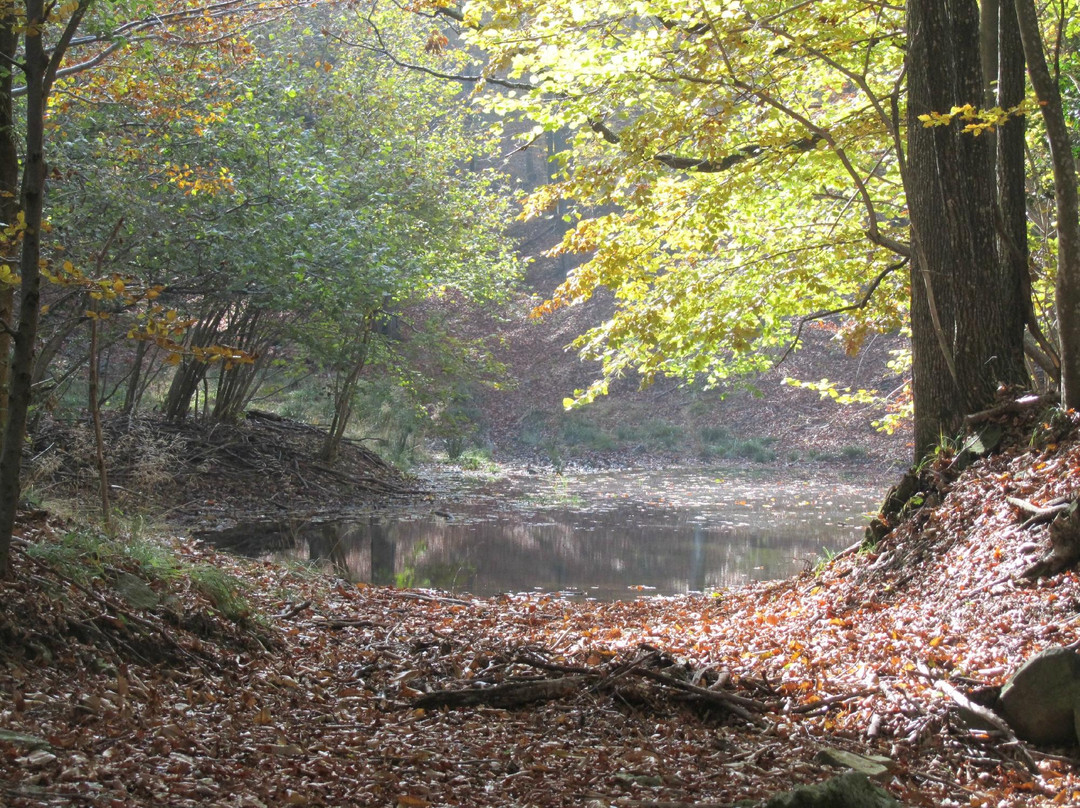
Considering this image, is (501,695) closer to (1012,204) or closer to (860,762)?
(860,762)

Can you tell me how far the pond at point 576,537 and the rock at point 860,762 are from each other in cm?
549

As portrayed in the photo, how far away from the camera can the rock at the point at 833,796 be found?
301 cm

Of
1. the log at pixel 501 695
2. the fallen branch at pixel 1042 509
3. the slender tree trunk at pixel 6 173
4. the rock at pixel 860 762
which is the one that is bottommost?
the log at pixel 501 695

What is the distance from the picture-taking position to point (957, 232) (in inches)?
264

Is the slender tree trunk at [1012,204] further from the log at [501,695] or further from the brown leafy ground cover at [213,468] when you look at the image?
the brown leafy ground cover at [213,468]

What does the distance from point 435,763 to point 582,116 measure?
5.67 m

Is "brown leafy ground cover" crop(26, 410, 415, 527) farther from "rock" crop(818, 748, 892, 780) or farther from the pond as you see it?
"rock" crop(818, 748, 892, 780)

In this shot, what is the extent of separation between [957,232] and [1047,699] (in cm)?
396

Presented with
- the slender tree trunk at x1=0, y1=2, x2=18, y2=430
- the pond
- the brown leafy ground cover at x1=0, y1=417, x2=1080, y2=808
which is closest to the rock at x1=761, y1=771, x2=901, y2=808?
the brown leafy ground cover at x1=0, y1=417, x2=1080, y2=808

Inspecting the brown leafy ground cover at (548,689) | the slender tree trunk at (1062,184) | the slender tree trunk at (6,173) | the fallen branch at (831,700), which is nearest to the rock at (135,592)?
the brown leafy ground cover at (548,689)

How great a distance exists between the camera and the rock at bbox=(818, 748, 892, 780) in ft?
12.0

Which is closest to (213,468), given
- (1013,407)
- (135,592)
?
(135,592)

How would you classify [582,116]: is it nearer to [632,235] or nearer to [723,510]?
[632,235]

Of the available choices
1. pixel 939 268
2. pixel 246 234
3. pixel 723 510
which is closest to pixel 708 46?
pixel 939 268
